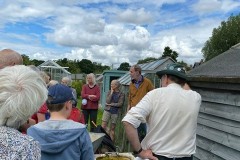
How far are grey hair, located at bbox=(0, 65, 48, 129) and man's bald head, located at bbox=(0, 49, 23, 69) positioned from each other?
5.32 feet

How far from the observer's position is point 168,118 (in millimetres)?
3439

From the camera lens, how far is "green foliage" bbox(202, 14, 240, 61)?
49.9 metres

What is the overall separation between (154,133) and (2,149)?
1.98 meters

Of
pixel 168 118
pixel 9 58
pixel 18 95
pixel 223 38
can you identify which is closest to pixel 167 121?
pixel 168 118

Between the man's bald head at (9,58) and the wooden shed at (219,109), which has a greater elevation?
the man's bald head at (9,58)

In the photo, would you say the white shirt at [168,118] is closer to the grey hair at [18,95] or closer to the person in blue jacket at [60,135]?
the person in blue jacket at [60,135]

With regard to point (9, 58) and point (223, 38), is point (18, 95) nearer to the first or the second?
point (9, 58)

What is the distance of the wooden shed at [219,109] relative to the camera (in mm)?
4879

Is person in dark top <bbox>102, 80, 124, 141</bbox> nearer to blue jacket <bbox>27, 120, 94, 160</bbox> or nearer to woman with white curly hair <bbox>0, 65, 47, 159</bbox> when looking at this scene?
A: blue jacket <bbox>27, 120, 94, 160</bbox>

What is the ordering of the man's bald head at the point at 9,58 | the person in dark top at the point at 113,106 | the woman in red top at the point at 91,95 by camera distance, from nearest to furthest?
the man's bald head at the point at 9,58, the person in dark top at the point at 113,106, the woman in red top at the point at 91,95

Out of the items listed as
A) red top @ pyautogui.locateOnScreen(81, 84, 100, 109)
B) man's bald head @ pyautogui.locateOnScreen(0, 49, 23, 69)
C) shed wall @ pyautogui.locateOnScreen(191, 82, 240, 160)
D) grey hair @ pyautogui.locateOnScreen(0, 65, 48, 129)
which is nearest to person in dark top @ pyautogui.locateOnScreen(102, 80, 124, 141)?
red top @ pyautogui.locateOnScreen(81, 84, 100, 109)

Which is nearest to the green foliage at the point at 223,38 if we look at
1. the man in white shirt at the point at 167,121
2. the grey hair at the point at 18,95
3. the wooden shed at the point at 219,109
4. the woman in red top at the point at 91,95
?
the woman in red top at the point at 91,95

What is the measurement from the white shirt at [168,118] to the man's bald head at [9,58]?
1272mm

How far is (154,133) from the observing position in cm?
351
